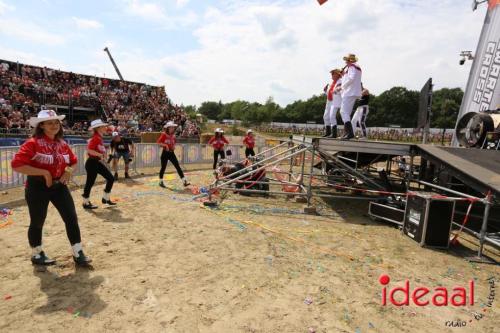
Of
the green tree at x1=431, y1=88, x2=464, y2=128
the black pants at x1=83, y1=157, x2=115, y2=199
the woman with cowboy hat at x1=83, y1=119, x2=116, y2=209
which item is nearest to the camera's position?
the woman with cowboy hat at x1=83, y1=119, x2=116, y2=209

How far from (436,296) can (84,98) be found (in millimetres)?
30583

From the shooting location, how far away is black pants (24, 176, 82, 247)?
3.76 m

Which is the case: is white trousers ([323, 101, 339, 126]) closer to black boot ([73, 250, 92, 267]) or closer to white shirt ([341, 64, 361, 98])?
white shirt ([341, 64, 361, 98])

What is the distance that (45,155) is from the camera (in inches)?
147

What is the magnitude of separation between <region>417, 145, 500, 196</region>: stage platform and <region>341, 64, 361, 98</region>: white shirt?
5.87ft

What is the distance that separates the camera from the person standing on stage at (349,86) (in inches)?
285

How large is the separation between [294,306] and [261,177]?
6.09m

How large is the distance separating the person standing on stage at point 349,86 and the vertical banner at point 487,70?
562cm

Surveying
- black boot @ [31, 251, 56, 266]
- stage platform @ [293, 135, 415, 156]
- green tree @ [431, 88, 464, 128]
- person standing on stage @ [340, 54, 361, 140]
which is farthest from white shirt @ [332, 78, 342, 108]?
green tree @ [431, 88, 464, 128]

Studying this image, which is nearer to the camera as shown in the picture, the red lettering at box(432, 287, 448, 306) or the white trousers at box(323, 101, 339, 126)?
the red lettering at box(432, 287, 448, 306)

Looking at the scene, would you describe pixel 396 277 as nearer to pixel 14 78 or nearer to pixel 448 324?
pixel 448 324

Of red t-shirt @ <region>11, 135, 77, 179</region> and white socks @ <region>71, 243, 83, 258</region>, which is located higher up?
red t-shirt @ <region>11, 135, 77, 179</region>

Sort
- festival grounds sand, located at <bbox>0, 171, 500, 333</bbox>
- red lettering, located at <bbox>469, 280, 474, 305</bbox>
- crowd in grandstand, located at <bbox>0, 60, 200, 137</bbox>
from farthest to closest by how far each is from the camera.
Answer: crowd in grandstand, located at <bbox>0, 60, 200, 137</bbox> < red lettering, located at <bbox>469, 280, 474, 305</bbox> < festival grounds sand, located at <bbox>0, 171, 500, 333</bbox>

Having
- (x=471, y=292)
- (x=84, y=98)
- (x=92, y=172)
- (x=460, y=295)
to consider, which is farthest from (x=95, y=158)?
(x=84, y=98)
